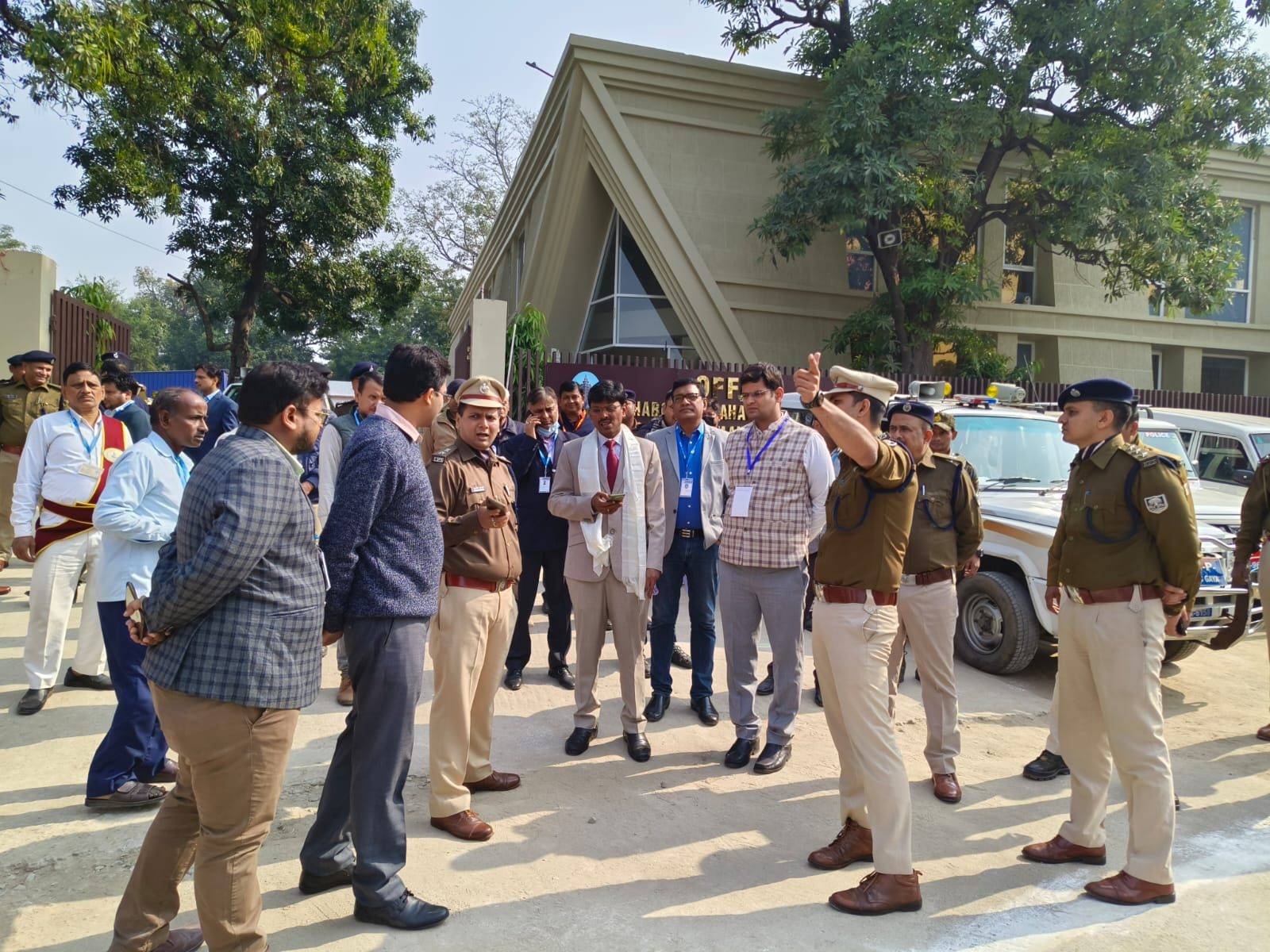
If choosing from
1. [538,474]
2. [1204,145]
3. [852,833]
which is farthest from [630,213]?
[852,833]

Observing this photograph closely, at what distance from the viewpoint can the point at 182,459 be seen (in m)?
4.62

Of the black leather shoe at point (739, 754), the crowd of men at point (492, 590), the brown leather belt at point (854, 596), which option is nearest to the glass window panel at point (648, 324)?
the crowd of men at point (492, 590)

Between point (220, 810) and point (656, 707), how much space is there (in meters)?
3.43

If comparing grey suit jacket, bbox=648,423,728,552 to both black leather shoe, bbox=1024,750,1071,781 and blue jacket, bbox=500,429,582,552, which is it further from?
black leather shoe, bbox=1024,750,1071,781

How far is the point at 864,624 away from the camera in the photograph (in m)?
3.82

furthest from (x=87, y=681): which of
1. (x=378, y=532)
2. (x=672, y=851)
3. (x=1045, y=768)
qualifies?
(x=1045, y=768)

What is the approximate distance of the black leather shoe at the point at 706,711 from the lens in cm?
576

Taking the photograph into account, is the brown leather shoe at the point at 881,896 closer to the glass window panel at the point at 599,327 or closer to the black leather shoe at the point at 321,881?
the black leather shoe at the point at 321,881

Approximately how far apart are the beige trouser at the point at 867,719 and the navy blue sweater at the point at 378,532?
173 cm

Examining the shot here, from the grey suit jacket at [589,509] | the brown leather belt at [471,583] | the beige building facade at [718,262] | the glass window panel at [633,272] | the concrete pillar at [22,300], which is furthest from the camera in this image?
the glass window panel at [633,272]

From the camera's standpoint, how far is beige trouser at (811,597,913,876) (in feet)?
11.9

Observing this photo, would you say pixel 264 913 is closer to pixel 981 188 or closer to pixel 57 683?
pixel 57 683

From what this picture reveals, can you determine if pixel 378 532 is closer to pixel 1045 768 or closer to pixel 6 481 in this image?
pixel 1045 768

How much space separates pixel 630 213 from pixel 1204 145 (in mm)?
10494
